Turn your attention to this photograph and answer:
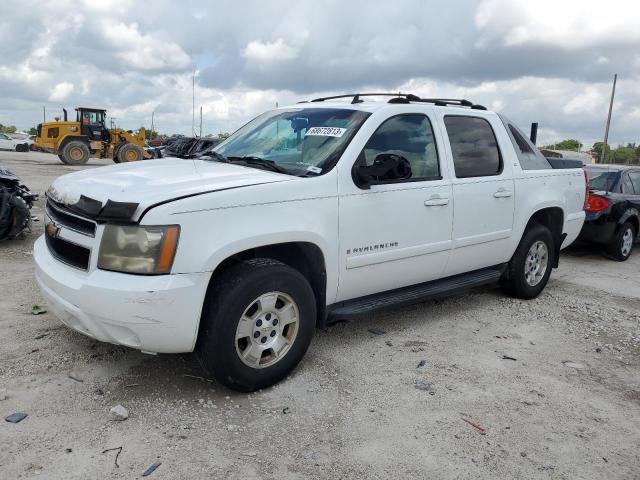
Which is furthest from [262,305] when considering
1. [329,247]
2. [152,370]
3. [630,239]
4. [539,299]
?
[630,239]

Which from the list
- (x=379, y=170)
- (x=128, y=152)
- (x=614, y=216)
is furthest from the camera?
(x=128, y=152)

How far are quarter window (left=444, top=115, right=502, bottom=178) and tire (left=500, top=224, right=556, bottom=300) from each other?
2.93 ft

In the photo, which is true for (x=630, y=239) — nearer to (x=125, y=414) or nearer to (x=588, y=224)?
(x=588, y=224)

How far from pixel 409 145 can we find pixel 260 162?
3.90ft

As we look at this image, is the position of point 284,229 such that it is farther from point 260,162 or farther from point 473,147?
point 473,147

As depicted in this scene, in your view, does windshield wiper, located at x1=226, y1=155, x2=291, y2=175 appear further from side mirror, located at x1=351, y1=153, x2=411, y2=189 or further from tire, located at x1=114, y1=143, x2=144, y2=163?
tire, located at x1=114, y1=143, x2=144, y2=163

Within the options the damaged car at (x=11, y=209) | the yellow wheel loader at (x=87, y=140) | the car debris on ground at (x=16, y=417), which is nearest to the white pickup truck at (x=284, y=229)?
the car debris on ground at (x=16, y=417)

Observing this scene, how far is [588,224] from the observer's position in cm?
826

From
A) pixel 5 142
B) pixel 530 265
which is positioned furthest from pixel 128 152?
pixel 530 265

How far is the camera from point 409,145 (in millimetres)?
4246

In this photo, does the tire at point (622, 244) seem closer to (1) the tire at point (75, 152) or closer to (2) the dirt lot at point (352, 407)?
(2) the dirt lot at point (352, 407)

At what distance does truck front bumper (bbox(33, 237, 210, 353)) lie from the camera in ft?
9.59

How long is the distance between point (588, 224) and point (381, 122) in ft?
18.4

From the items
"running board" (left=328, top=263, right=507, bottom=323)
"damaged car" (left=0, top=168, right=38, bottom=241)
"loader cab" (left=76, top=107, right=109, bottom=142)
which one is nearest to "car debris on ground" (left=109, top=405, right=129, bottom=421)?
"running board" (left=328, top=263, right=507, bottom=323)
